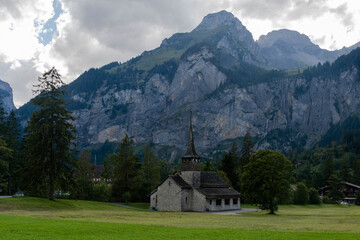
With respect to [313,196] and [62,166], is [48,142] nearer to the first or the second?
[62,166]

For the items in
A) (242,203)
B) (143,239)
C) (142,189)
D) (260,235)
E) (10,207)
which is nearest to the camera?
(143,239)

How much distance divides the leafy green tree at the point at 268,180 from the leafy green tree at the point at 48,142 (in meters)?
28.4

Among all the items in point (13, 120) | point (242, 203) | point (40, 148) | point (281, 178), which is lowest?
point (242, 203)

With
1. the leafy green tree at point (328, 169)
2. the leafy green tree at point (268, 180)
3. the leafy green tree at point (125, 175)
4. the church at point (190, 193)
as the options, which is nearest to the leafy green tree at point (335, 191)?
the leafy green tree at point (328, 169)

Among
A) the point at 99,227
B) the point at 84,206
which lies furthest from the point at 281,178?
the point at 99,227

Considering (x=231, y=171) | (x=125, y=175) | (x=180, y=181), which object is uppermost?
(x=231, y=171)

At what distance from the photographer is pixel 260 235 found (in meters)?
23.4

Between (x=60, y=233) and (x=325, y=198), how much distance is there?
95.2 m

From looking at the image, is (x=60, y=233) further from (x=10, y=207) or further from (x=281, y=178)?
(x=281, y=178)

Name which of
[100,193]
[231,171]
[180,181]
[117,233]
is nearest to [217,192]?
[180,181]

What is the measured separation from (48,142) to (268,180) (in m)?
34.0

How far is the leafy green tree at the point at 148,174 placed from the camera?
260 feet

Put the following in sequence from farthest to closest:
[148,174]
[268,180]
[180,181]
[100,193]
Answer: [148,174], [100,193], [180,181], [268,180]

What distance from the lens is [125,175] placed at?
76188 mm
